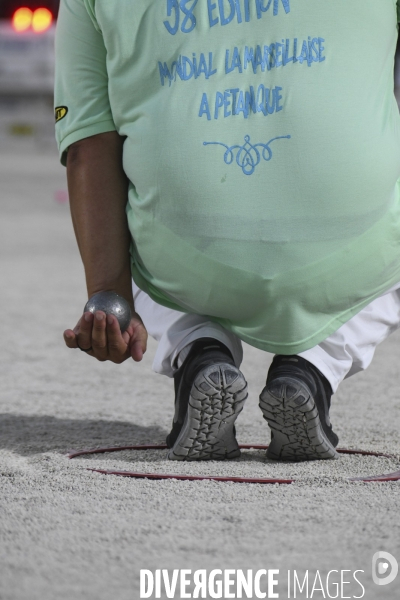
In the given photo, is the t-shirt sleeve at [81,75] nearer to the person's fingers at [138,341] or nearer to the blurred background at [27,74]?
the person's fingers at [138,341]

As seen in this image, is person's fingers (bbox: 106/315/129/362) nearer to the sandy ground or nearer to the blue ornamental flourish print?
the sandy ground

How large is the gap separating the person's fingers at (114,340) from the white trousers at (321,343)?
0.15 meters

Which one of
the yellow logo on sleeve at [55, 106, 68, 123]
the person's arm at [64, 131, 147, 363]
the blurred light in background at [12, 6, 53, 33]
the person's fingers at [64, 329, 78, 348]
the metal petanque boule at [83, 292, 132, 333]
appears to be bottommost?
the person's fingers at [64, 329, 78, 348]

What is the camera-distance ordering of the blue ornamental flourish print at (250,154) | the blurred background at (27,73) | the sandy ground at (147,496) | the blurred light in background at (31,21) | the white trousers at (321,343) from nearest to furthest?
the sandy ground at (147,496) → the blue ornamental flourish print at (250,154) → the white trousers at (321,343) → the blurred light in background at (31,21) → the blurred background at (27,73)

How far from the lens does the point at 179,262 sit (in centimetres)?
176

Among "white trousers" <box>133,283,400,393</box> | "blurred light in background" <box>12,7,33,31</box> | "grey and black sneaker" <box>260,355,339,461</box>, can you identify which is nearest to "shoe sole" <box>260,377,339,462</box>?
"grey and black sneaker" <box>260,355,339,461</box>

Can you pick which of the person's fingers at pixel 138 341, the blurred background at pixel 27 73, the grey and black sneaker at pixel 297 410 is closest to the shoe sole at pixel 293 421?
the grey and black sneaker at pixel 297 410

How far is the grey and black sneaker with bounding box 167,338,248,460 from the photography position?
Answer: 171 centimetres

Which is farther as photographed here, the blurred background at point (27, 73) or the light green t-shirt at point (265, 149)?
the blurred background at point (27, 73)

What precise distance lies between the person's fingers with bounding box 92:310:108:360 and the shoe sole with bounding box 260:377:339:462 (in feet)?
0.94

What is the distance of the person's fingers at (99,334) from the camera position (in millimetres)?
1707

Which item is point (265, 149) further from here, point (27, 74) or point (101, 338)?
point (27, 74)

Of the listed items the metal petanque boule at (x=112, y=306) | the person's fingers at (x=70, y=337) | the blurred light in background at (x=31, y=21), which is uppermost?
the blurred light in background at (x=31, y=21)

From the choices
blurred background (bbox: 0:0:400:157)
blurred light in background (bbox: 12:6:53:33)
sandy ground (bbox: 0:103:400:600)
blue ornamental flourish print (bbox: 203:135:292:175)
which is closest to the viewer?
sandy ground (bbox: 0:103:400:600)
